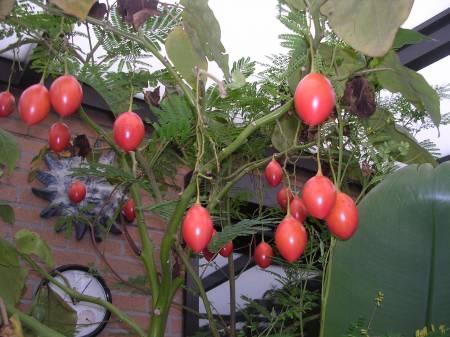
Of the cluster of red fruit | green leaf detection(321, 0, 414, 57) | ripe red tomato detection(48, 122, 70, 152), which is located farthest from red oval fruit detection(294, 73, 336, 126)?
ripe red tomato detection(48, 122, 70, 152)

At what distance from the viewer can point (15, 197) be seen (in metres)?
1.94

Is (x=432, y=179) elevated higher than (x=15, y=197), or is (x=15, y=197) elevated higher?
(x=15, y=197)

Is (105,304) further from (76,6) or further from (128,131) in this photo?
(76,6)

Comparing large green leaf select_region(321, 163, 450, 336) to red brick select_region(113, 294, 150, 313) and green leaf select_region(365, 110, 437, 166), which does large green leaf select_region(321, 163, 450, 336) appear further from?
red brick select_region(113, 294, 150, 313)

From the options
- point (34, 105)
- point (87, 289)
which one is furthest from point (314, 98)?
point (87, 289)

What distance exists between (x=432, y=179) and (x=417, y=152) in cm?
17

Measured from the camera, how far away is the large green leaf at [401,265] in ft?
2.72

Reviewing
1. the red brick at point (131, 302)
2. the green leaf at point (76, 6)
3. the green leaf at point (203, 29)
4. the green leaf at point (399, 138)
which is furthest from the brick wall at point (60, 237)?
the green leaf at point (76, 6)

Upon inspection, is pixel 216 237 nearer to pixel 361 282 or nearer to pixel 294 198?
pixel 294 198

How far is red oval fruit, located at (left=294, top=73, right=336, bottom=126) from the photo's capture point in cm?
56

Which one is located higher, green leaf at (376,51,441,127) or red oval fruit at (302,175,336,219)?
green leaf at (376,51,441,127)

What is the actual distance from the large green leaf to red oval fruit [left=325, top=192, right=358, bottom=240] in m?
0.21

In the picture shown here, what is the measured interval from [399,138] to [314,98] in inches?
20.5

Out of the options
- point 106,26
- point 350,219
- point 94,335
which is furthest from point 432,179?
point 94,335
